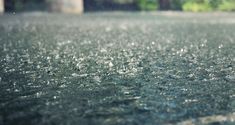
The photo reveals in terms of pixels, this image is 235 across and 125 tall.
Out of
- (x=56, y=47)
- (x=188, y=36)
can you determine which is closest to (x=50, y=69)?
(x=56, y=47)

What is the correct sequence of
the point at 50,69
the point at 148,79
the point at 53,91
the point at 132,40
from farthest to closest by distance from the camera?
the point at 132,40, the point at 50,69, the point at 148,79, the point at 53,91

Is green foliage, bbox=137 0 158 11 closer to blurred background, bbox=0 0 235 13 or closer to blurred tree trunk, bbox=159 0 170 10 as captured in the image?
blurred background, bbox=0 0 235 13

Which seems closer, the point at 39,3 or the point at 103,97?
the point at 103,97

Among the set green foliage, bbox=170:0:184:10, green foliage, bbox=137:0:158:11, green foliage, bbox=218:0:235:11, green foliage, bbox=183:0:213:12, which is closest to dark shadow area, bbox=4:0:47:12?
green foliage, bbox=137:0:158:11

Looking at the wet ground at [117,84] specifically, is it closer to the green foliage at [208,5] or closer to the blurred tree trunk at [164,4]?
the green foliage at [208,5]

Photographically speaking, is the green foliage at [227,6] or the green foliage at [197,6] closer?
the green foliage at [227,6]

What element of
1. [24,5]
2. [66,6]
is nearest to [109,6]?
[66,6]

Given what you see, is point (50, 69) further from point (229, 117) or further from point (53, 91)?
point (229, 117)

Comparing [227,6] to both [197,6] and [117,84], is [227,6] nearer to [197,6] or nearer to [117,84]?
[197,6]

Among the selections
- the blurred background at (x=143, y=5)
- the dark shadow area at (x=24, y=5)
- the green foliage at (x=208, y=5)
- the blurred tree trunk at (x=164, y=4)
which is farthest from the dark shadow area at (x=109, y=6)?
the green foliage at (x=208, y=5)
